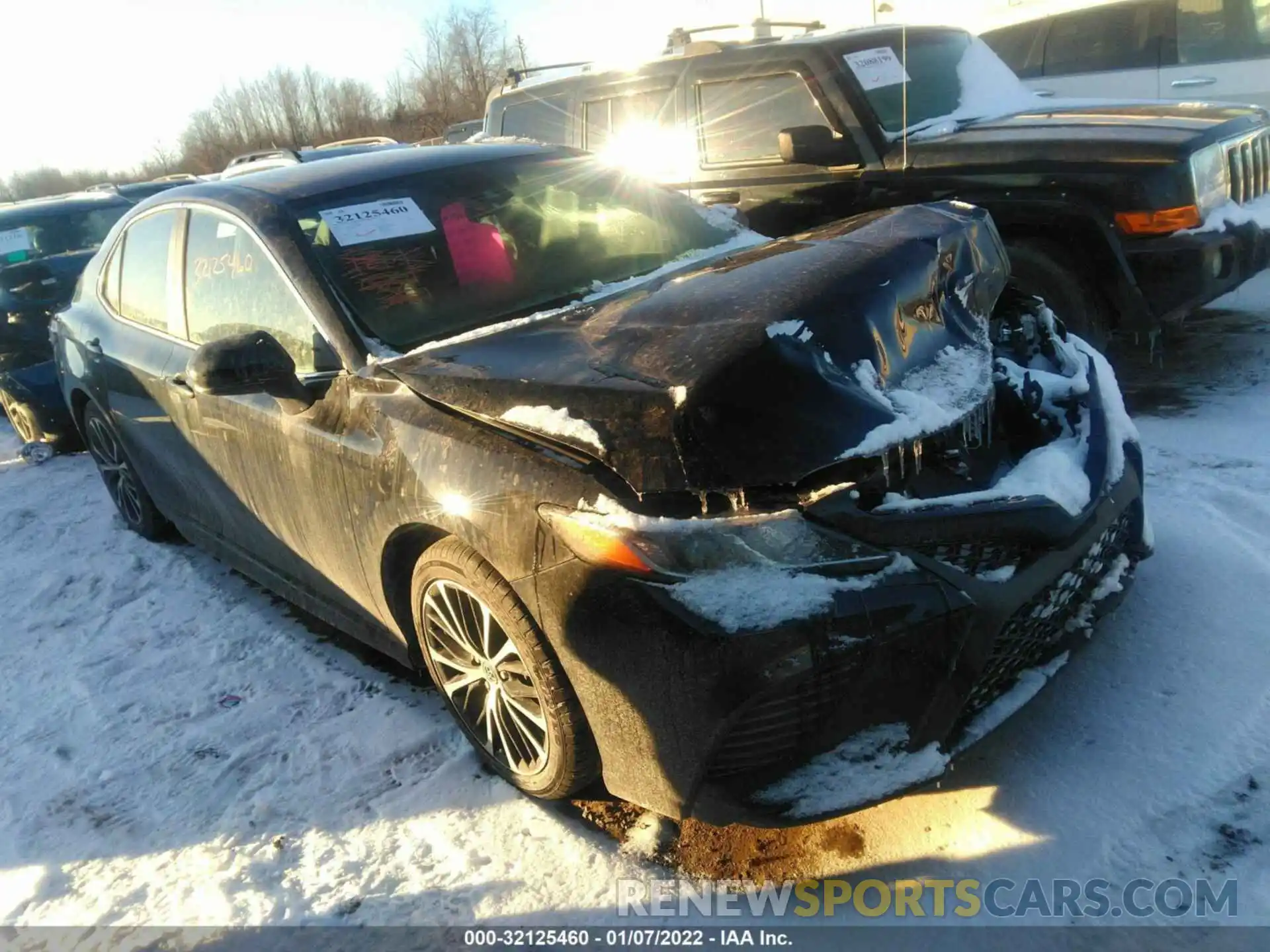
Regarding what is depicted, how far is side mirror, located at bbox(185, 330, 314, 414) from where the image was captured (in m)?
2.56

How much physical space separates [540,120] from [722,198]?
1.72 metres

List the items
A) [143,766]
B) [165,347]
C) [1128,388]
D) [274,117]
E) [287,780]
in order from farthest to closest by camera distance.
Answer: [274,117], [1128,388], [165,347], [143,766], [287,780]

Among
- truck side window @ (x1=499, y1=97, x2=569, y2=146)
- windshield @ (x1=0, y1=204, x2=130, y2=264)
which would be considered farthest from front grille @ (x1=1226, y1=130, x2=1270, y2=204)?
windshield @ (x1=0, y1=204, x2=130, y2=264)

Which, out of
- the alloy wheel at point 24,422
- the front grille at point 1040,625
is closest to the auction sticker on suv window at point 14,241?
the alloy wheel at point 24,422

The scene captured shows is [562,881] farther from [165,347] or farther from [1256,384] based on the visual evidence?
[1256,384]

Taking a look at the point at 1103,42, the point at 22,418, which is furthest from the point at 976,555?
the point at 1103,42

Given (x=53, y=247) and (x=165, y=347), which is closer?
(x=165, y=347)

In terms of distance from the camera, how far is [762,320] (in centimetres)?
213

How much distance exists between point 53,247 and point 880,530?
8.36m

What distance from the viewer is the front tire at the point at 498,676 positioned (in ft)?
7.09

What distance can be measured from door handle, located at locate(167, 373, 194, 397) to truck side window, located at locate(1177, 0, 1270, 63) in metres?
7.67

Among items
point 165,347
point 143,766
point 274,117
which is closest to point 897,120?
point 165,347

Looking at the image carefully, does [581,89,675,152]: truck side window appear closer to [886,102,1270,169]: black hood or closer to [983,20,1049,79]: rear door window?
[886,102,1270,169]: black hood

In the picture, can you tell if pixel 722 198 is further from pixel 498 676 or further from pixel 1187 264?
pixel 498 676
